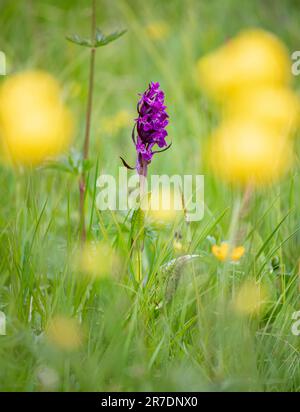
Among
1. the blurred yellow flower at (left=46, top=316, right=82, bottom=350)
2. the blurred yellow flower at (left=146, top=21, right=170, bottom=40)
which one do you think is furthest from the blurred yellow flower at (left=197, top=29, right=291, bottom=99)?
the blurred yellow flower at (left=46, top=316, right=82, bottom=350)

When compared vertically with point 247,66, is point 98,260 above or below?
below

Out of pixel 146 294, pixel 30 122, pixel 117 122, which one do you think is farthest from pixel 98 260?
pixel 117 122

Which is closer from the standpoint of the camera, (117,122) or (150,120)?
(150,120)

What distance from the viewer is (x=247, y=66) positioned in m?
2.57

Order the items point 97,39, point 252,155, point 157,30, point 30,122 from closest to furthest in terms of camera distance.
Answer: point 97,39
point 252,155
point 30,122
point 157,30

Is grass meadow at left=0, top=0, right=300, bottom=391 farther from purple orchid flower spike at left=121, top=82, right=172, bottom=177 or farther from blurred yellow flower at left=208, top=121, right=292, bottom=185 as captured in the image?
purple orchid flower spike at left=121, top=82, right=172, bottom=177

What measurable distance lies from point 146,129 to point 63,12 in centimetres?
244

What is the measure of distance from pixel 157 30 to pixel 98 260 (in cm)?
229

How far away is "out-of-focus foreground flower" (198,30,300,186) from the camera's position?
6.44ft

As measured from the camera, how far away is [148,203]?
1657 millimetres

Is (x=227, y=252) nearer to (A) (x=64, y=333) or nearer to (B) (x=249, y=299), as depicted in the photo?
(B) (x=249, y=299)

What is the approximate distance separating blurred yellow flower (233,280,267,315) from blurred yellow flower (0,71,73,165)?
2.45 ft

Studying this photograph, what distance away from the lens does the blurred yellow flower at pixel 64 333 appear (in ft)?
4.50
